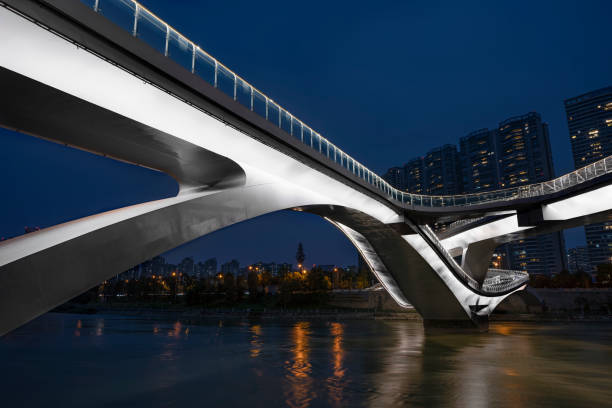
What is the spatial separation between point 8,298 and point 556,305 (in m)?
65.9

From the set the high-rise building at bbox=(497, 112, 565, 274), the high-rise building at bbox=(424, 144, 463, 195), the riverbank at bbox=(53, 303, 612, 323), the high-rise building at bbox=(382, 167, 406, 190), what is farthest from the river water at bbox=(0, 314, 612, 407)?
the high-rise building at bbox=(382, 167, 406, 190)

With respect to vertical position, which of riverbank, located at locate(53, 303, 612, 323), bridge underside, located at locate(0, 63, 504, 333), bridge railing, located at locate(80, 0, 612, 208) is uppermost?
bridge railing, located at locate(80, 0, 612, 208)

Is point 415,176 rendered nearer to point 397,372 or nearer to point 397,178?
point 397,178

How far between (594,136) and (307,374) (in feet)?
605

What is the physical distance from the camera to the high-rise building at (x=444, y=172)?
511 ft

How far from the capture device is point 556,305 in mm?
56781

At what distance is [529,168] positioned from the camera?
452 ft

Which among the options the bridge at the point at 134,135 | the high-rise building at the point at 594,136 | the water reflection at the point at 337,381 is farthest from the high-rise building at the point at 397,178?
the water reflection at the point at 337,381

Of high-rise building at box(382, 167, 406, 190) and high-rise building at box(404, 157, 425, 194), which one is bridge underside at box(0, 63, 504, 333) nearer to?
high-rise building at box(404, 157, 425, 194)

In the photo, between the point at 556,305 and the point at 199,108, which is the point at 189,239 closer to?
the point at 199,108

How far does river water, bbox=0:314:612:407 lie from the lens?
12.2 meters

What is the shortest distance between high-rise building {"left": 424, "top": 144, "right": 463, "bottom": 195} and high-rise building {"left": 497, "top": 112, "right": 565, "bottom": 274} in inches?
639

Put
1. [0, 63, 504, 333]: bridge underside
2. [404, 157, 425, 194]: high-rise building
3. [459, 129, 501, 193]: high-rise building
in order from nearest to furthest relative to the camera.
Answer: [0, 63, 504, 333]: bridge underside
[459, 129, 501, 193]: high-rise building
[404, 157, 425, 194]: high-rise building

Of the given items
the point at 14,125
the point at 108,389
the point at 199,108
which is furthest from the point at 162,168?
the point at 108,389
